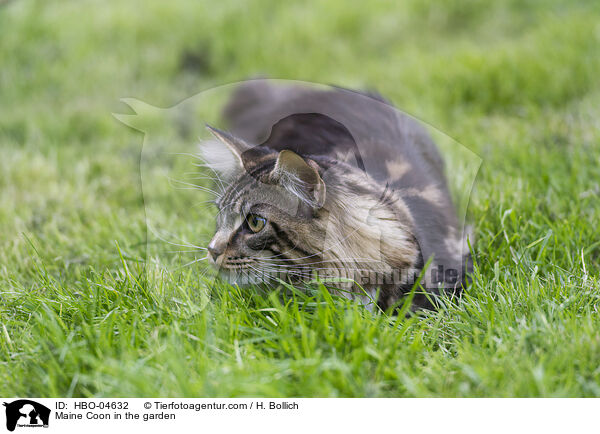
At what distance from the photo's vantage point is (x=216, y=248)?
170cm

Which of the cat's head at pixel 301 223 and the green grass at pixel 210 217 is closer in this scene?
the green grass at pixel 210 217

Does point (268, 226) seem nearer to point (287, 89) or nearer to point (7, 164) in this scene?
point (287, 89)

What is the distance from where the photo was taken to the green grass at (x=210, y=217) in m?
1.41

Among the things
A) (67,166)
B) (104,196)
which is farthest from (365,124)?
(67,166)

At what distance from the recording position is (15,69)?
4684 millimetres
